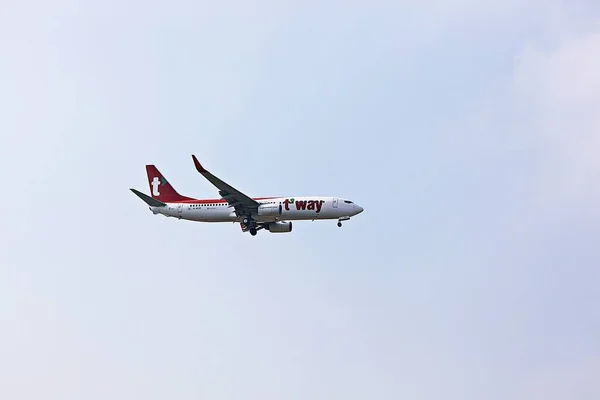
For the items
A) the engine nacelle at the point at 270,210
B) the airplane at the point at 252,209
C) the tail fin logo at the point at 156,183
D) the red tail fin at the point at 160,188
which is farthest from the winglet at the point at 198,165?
the tail fin logo at the point at 156,183

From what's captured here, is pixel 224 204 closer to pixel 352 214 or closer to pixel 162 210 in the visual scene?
pixel 162 210

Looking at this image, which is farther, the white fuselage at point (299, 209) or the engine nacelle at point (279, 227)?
the engine nacelle at point (279, 227)

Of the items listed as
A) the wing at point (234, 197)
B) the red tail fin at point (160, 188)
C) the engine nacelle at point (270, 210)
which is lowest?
the engine nacelle at point (270, 210)

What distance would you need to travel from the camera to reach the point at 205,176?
89.8m

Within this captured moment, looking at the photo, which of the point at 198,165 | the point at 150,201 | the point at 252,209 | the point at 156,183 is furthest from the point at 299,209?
the point at 156,183

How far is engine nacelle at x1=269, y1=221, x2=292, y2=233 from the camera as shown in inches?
3880

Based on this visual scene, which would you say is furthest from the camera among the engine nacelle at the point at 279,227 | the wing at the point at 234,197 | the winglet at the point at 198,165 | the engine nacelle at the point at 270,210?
the engine nacelle at the point at 279,227

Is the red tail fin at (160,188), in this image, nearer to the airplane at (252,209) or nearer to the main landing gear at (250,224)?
the airplane at (252,209)

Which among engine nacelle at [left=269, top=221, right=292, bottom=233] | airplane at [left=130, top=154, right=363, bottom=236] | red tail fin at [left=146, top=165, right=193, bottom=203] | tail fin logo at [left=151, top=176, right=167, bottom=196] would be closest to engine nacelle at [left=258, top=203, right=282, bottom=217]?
airplane at [left=130, top=154, right=363, bottom=236]

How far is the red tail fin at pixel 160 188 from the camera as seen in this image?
10106 centimetres

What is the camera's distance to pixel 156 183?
10469 centimetres

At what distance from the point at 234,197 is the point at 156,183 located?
15665mm

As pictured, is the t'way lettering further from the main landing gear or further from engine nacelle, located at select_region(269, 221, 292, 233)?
engine nacelle, located at select_region(269, 221, 292, 233)

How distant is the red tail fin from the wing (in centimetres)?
827
